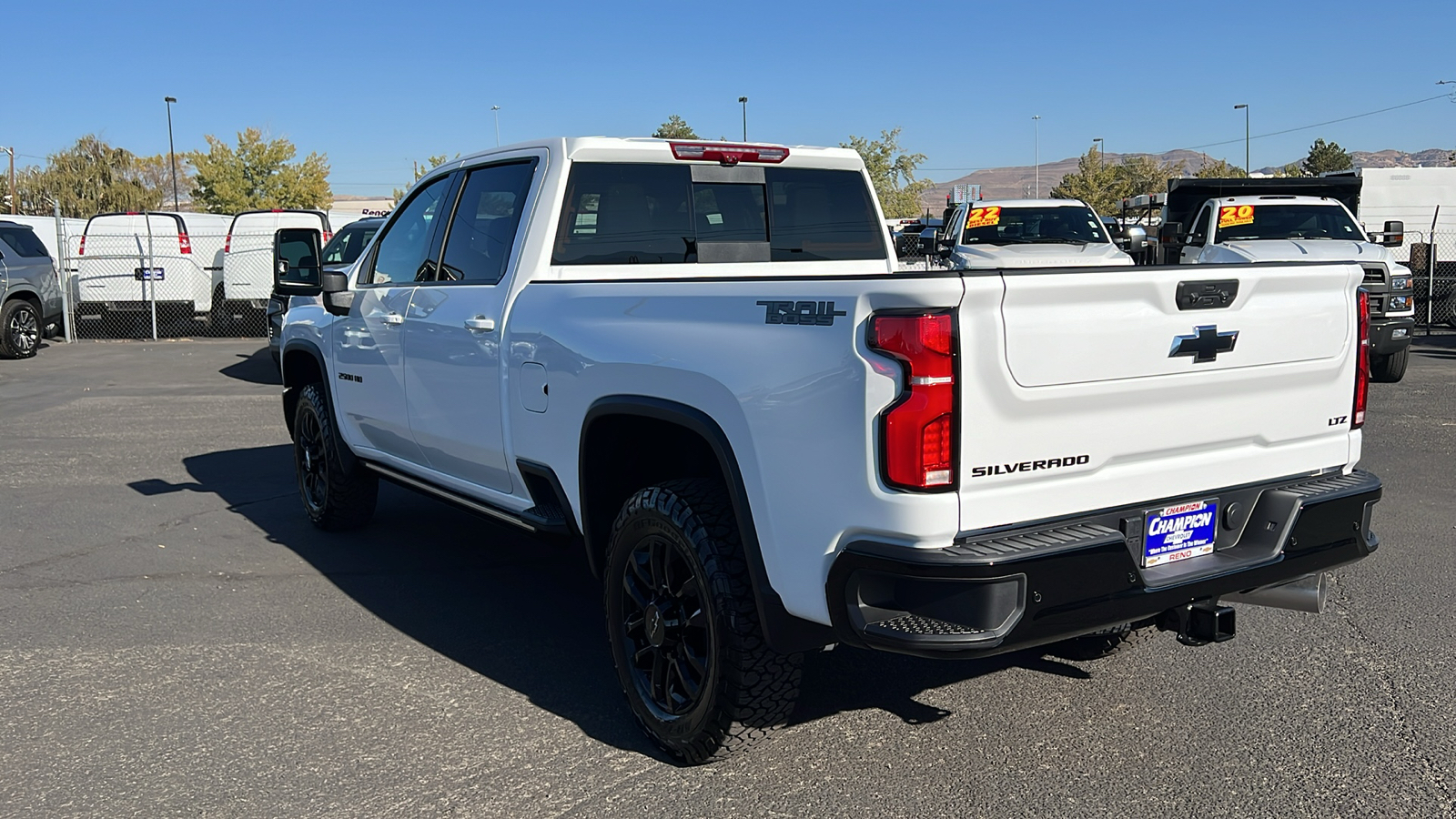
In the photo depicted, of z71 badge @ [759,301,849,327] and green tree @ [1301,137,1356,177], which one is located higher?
green tree @ [1301,137,1356,177]

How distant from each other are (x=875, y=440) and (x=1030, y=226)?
13084mm

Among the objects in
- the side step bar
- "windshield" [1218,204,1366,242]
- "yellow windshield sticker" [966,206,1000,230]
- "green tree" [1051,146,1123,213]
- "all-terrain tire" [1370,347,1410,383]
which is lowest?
"all-terrain tire" [1370,347,1410,383]

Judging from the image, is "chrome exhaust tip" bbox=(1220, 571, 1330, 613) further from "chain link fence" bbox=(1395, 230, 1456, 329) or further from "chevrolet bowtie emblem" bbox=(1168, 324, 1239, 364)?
"chain link fence" bbox=(1395, 230, 1456, 329)

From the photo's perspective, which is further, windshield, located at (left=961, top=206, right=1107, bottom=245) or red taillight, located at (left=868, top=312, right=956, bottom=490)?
windshield, located at (left=961, top=206, right=1107, bottom=245)

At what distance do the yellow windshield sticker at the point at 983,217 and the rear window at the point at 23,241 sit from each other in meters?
14.0

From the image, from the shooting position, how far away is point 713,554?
11.8ft

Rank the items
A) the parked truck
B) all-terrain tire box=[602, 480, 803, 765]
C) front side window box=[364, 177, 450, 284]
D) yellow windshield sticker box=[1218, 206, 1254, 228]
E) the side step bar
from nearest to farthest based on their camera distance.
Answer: all-terrain tire box=[602, 480, 803, 765] < the side step bar < front side window box=[364, 177, 450, 284] < the parked truck < yellow windshield sticker box=[1218, 206, 1254, 228]

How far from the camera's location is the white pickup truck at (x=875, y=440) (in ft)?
10.1

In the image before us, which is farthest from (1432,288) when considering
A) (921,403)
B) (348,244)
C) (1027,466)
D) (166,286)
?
(166,286)

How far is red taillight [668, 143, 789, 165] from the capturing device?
523 centimetres

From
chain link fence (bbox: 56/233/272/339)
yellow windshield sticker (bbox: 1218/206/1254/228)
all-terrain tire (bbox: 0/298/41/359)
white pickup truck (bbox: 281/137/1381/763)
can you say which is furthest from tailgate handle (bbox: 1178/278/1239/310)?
all-terrain tire (bbox: 0/298/41/359)

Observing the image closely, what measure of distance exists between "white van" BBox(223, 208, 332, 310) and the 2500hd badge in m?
17.3

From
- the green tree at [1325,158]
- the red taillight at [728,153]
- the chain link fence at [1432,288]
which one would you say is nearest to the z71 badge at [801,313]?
the red taillight at [728,153]

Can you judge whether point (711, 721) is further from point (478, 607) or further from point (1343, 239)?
point (1343, 239)
